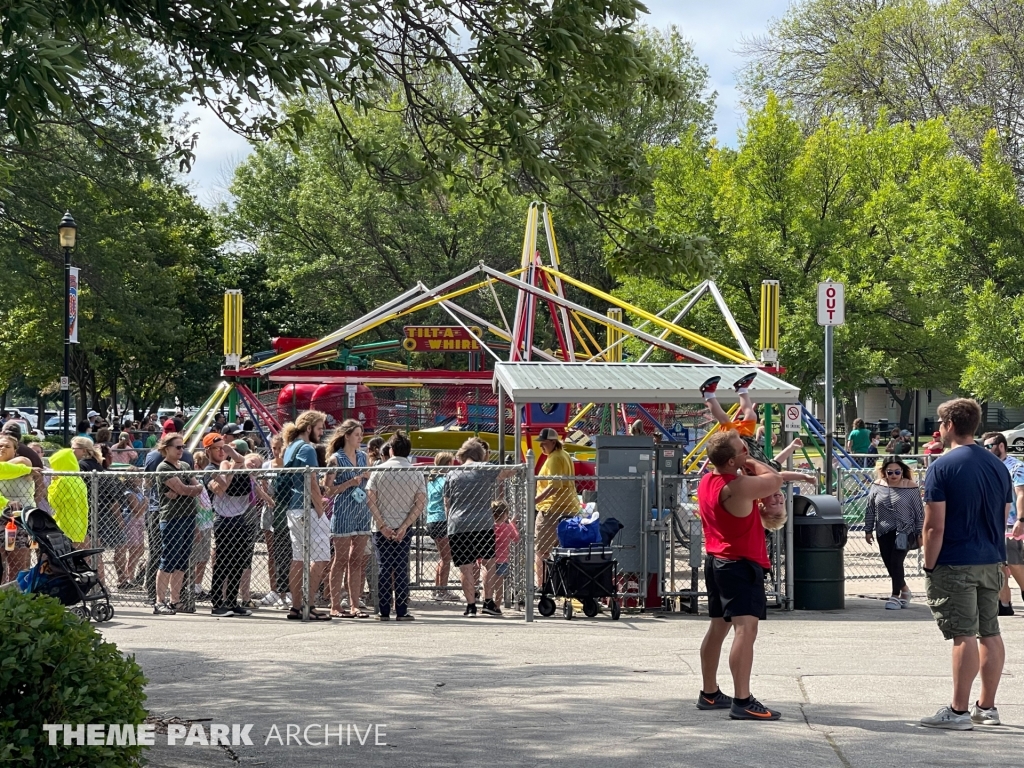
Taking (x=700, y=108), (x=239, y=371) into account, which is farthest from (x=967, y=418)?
(x=700, y=108)

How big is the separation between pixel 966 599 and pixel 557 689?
2.64 metres

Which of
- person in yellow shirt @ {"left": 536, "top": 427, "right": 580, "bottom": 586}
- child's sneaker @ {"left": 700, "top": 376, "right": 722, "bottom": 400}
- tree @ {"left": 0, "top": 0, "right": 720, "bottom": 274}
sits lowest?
person in yellow shirt @ {"left": 536, "top": 427, "right": 580, "bottom": 586}

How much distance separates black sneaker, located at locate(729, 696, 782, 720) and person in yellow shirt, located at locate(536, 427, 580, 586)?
563 cm

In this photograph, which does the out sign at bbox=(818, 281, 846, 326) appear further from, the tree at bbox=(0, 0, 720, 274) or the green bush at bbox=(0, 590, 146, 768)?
the green bush at bbox=(0, 590, 146, 768)

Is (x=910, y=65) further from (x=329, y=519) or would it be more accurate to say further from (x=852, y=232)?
(x=329, y=519)

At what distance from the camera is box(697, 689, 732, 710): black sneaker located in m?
7.61

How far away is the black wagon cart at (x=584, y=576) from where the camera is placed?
11.9 metres

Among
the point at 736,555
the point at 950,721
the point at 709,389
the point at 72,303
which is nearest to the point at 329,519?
the point at 709,389

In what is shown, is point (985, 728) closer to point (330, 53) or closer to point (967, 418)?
point (967, 418)

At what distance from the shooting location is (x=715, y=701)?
299 inches

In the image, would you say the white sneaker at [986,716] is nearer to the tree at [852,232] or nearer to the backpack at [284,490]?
the backpack at [284,490]

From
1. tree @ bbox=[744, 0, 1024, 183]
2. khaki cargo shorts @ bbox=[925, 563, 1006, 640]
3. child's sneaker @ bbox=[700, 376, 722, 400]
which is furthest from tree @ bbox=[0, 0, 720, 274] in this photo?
tree @ bbox=[744, 0, 1024, 183]

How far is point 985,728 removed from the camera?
284 inches

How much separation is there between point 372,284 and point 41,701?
36966 millimetres
